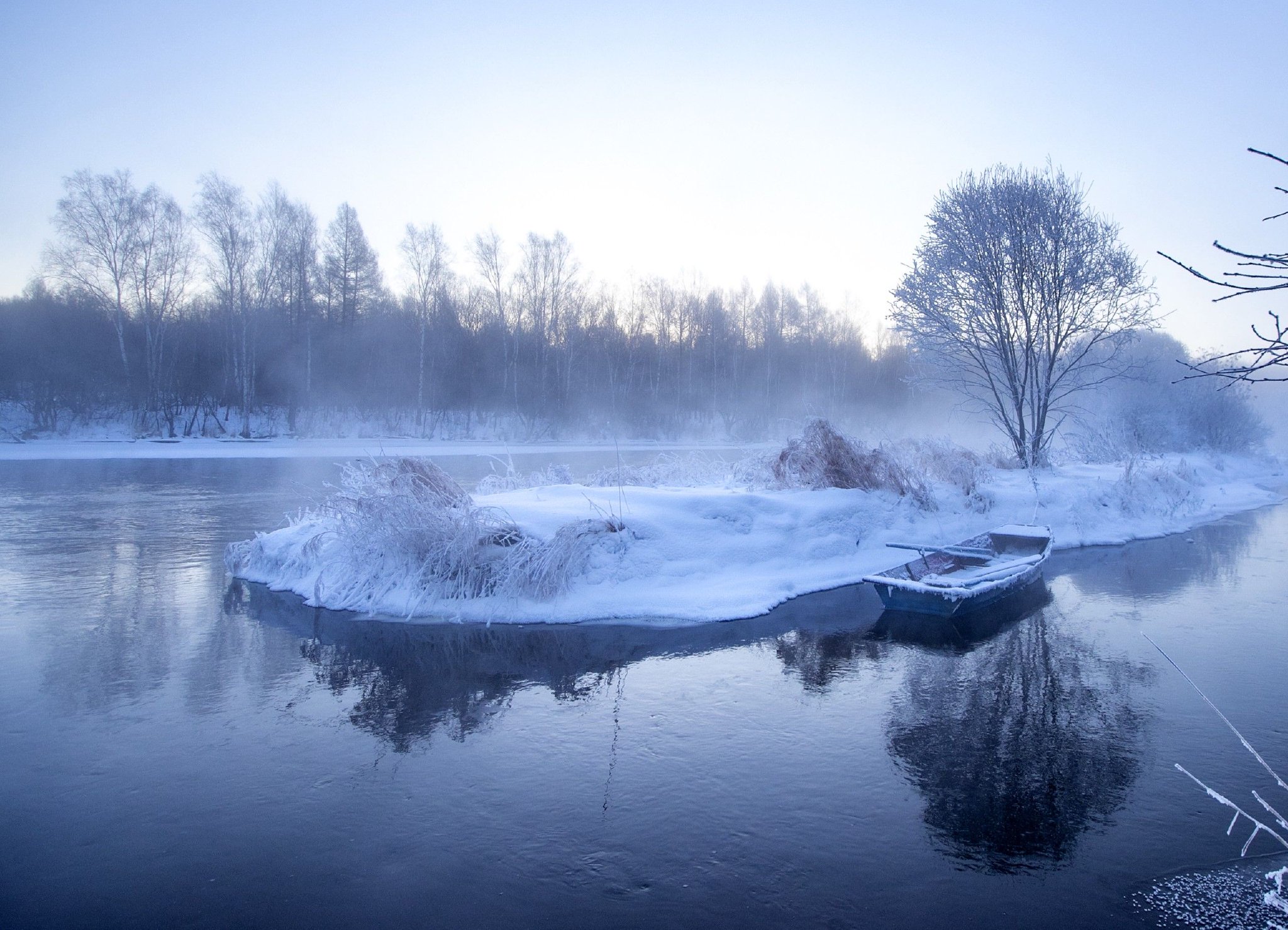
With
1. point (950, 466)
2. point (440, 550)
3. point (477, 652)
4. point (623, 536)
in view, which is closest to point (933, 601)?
point (623, 536)

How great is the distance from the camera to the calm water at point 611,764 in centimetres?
386

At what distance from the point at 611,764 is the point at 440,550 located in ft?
16.4

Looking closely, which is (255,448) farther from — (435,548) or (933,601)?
(933,601)

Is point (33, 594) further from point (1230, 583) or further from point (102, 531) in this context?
point (1230, 583)

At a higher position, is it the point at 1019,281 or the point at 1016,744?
the point at 1019,281

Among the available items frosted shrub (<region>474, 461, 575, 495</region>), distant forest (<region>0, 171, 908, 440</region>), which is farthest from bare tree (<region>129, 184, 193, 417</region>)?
frosted shrub (<region>474, 461, 575, 495</region>)

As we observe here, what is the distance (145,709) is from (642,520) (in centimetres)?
628

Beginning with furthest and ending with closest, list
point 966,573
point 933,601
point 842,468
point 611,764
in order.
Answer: point 842,468 < point 966,573 < point 933,601 < point 611,764

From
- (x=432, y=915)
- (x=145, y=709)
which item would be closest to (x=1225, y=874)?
(x=432, y=915)

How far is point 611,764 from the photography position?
533 centimetres

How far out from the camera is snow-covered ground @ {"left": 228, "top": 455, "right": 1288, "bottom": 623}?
31.5 ft

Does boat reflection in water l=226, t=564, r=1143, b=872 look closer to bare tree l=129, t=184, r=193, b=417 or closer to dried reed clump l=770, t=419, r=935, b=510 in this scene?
dried reed clump l=770, t=419, r=935, b=510

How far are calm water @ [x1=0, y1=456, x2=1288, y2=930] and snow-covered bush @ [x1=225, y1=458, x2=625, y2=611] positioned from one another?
0.79 meters

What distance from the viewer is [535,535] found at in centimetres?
997
